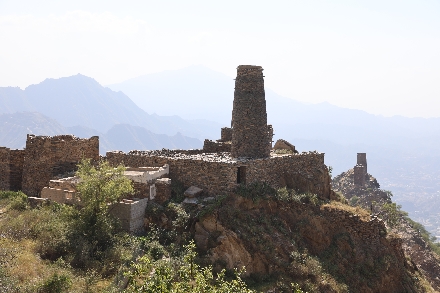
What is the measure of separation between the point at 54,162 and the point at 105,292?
33.2 ft

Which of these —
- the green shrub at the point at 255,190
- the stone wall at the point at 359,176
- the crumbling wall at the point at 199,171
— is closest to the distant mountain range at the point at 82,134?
the stone wall at the point at 359,176

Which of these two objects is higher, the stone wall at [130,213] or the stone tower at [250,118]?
the stone tower at [250,118]

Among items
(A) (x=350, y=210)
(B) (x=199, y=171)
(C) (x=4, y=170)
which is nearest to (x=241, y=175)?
(B) (x=199, y=171)

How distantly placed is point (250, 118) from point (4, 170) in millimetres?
11828

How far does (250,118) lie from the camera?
18.5m

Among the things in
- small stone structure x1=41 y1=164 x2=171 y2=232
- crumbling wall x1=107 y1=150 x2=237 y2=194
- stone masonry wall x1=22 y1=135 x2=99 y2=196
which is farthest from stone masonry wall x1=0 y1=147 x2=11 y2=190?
crumbling wall x1=107 y1=150 x2=237 y2=194

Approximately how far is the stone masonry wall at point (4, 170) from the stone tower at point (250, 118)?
1067cm

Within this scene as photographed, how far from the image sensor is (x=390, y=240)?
1780cm

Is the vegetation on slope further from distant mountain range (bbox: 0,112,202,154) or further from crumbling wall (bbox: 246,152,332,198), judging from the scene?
distant mountain range (bbox: 0,112,202,154)

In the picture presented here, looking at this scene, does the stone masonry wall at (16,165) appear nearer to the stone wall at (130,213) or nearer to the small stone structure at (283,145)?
the stone wall at (130,213)

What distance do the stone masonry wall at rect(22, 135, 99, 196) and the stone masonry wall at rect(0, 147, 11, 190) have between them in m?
1.12

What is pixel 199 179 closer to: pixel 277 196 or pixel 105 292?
pixel 277 196

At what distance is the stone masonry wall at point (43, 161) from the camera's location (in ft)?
63.7

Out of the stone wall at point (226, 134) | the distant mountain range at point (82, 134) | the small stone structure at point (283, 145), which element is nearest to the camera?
the small stone structure at point (283, 145)
